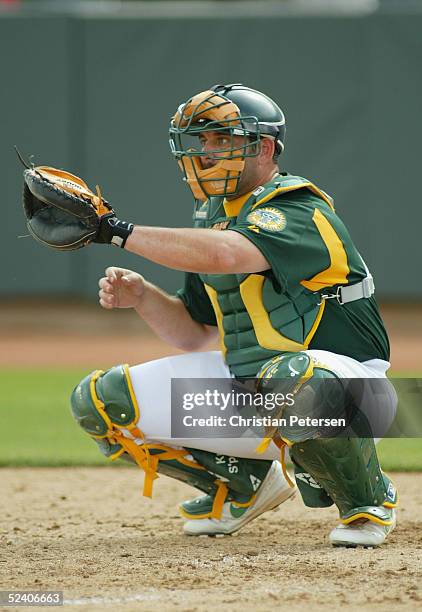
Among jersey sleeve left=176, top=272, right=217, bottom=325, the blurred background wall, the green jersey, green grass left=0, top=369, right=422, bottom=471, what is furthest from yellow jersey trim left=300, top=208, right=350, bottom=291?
the blurred background wall

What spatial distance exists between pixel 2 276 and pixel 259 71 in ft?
11.3

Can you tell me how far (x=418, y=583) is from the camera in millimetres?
3229

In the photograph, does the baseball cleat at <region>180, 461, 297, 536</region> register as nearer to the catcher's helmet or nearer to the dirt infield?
the dirt infield

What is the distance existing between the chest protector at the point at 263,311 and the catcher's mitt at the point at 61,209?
59 cm

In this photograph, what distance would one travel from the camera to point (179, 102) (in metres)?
11.0

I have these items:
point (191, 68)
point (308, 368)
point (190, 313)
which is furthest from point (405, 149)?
point (308, 368)

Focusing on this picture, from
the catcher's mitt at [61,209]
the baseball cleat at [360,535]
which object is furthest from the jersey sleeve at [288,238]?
the baseball cleat at [360,535]

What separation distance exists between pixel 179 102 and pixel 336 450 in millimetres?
7847

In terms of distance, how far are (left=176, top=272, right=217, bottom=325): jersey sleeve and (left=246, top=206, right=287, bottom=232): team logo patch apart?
2.33 ft

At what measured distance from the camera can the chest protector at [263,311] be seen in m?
3.88

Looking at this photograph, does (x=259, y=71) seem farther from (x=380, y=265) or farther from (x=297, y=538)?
(x=297, y=538)

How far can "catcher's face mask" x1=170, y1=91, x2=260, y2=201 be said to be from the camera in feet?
12.7

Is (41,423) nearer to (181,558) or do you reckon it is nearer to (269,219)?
(181,558)

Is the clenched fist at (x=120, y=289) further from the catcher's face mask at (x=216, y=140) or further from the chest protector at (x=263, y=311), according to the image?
the catcher's face mask at (x=216, y=140)
